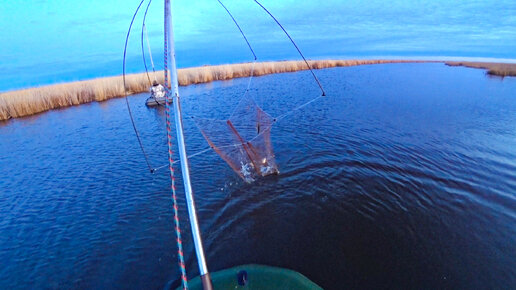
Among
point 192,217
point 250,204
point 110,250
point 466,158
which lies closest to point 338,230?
point 250,204

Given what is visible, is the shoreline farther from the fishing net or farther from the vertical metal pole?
the vertical metal pole

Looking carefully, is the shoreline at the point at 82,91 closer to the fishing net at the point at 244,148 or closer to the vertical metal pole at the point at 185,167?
the fishing net at the point at 244,148

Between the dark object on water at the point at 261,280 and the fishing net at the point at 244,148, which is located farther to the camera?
the fishing net at the point at 244,148

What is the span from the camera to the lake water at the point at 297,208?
4531 millimetres

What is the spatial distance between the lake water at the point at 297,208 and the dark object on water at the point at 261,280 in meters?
0.42

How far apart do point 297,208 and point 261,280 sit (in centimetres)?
247

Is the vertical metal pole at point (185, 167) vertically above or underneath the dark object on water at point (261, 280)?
above

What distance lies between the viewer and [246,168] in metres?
7.33

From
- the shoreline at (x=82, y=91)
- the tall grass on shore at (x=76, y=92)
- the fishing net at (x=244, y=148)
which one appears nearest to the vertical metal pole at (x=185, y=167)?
the fishing net at (x=244, y=148)

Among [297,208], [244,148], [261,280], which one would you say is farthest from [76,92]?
[261,280]

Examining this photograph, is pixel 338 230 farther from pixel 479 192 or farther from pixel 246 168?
pixel 479 192

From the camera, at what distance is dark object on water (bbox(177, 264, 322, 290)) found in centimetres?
379

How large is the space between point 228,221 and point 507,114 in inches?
655

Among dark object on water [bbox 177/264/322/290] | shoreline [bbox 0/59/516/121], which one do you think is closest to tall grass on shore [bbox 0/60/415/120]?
shoreline [bbox 0/59/516/121]
